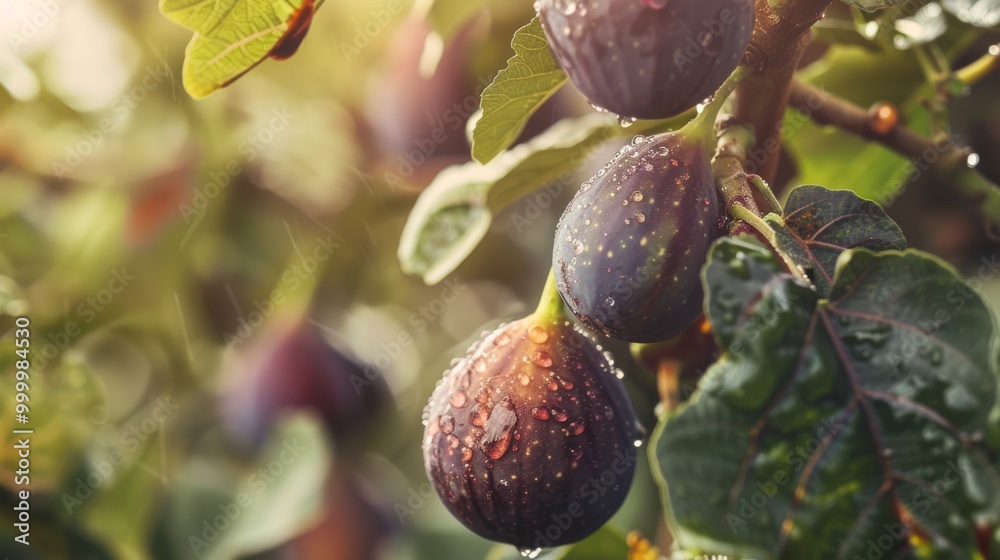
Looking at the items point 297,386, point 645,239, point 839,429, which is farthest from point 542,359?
point 297,386

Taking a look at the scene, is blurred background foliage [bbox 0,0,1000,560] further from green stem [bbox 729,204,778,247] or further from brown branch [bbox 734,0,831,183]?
green stem [bbox 729,204,778,247]

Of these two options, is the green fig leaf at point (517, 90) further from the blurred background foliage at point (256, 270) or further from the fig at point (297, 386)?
the fig at point (297, 386)

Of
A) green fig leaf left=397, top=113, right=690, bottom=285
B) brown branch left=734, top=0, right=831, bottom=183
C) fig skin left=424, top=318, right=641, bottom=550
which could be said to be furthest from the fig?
brown branch left=734, top=0, right=831, bottom=183

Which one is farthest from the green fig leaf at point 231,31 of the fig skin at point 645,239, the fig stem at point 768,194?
the fig stem at point 768,194

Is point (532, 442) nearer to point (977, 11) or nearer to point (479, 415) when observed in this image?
point (479, 415)

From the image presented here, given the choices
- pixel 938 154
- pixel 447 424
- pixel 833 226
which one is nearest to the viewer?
pixel 833 226
